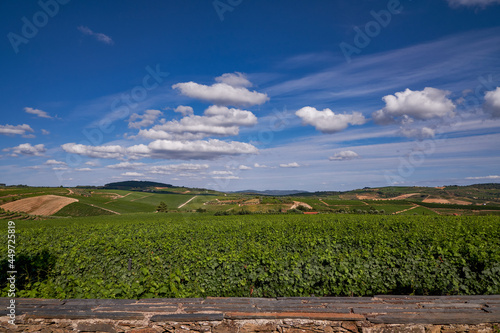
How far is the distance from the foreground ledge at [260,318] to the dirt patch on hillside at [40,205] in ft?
238

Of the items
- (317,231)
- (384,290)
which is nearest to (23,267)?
(384,290)

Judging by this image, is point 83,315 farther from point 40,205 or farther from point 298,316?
point 40,205

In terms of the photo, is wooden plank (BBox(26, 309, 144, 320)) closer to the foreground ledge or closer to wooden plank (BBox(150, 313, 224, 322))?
the foreground ledge

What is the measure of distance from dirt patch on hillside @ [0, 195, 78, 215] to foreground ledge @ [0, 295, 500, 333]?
72.5 m

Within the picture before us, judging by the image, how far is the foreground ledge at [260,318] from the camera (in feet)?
14.6

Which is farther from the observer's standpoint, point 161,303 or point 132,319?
point 161,303

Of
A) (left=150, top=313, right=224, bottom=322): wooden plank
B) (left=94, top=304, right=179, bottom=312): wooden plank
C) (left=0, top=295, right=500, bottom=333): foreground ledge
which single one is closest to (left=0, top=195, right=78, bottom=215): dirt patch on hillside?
(left=0, top=295, right=500, bottom=333): foreground ledge

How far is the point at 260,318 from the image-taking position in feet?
14.6

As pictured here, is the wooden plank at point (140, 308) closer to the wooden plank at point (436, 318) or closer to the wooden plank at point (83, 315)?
the wooden plank at point (83, 315)

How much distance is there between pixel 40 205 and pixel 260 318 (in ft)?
265

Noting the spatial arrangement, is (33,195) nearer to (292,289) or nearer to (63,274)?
(63,274)

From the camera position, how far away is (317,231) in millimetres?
17500

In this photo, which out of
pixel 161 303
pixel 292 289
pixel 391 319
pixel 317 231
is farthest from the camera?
pixel 317 231

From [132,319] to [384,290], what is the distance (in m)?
7.46
